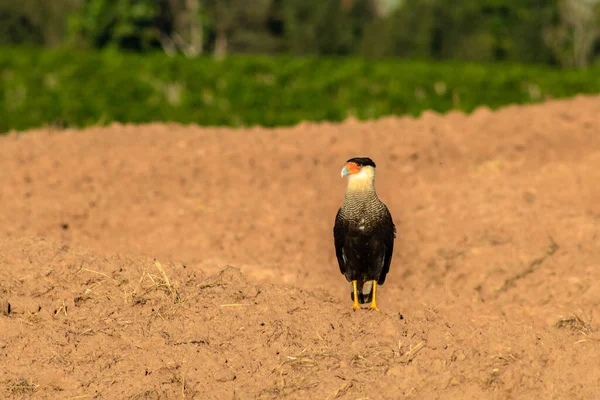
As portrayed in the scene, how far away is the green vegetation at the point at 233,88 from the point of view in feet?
67.9

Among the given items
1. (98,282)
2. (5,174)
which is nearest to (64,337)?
(98,282)

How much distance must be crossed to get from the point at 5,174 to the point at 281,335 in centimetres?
723

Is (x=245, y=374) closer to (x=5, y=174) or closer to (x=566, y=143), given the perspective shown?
(x=5, y=174)

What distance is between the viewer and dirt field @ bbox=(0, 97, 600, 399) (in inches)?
224

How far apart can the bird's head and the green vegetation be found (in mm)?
13433

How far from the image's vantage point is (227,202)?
1142 centimetres

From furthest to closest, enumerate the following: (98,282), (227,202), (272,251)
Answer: (227,202), (272,251), (98,282)

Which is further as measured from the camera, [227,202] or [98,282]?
[227,202]

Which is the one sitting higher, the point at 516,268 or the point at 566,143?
the point at 566,143

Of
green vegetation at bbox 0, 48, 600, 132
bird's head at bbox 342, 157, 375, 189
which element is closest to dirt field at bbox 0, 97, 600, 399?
bird's head at bbox 342, 157, 375, 189

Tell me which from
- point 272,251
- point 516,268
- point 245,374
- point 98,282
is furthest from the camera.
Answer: point 272,251

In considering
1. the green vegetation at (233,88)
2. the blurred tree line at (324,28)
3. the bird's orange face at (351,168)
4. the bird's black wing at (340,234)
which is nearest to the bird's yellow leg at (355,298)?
the bird's black wing at (340,234)

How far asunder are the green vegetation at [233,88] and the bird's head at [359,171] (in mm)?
13433

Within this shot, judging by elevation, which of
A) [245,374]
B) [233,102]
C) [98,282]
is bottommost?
[245,374]
